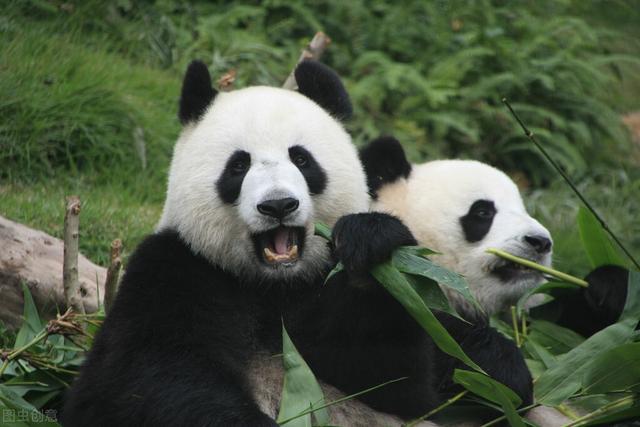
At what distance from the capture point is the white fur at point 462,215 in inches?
207

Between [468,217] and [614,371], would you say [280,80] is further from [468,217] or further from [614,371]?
[614,371]

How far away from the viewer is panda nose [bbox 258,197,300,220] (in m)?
3.79

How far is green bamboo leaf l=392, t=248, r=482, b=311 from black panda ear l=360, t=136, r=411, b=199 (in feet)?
5.54

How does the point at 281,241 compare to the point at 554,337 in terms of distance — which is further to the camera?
the point at 554,337

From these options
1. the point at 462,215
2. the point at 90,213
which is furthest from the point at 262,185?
the point at 90,213

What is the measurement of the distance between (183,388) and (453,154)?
24.8 ft

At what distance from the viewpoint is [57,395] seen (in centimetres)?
467

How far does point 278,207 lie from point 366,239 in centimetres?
41

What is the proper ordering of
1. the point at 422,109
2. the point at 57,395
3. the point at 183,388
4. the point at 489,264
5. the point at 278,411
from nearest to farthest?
the point at 183,388 → the point at 278,411 → the point at 57,395 → the point at 489,264 → the point at 422,109

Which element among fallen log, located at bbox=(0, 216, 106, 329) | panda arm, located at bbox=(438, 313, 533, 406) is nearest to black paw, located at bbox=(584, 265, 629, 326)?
panda arm, located at bbox=(438, 313, 533, 406)

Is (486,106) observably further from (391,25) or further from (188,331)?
(188,331)

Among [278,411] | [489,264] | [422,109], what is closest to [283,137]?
[278,411]

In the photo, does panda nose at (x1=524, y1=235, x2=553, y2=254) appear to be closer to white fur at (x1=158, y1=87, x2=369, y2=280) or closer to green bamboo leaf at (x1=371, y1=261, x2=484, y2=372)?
white fur at (x1=158, y1=87, x2=369, y2=280)

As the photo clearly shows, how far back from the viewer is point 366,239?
3.66m
